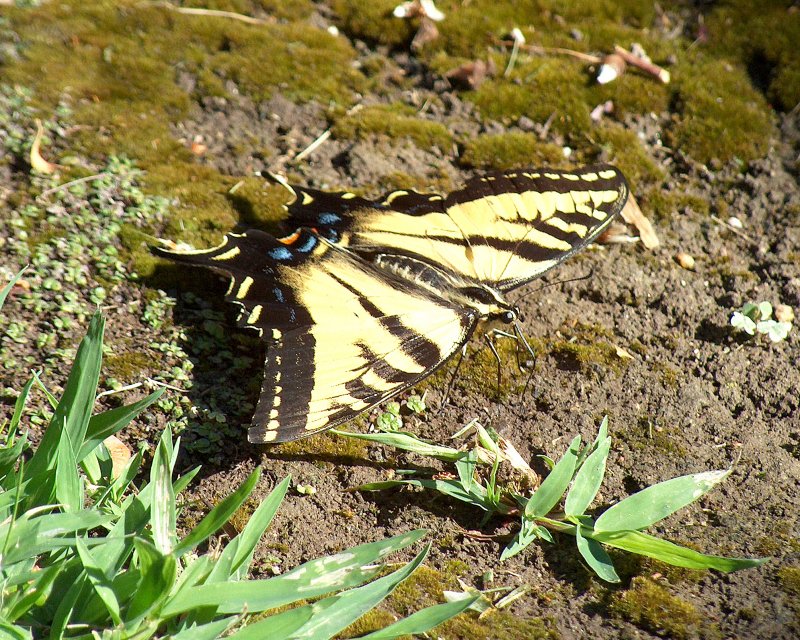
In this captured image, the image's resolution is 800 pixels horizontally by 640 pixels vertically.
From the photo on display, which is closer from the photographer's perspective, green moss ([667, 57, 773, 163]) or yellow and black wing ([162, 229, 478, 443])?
yellow and black wing ([162, 229, 478, 443])

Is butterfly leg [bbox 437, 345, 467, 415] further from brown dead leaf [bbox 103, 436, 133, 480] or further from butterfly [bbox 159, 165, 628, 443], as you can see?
brown dead leaf [bbox 103, 436, 133, 480]

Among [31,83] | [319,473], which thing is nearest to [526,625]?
[319,473]

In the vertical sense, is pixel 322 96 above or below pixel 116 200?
above

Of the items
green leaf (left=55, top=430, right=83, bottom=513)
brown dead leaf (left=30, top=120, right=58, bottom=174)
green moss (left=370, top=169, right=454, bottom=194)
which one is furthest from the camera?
green moss (left=370, top=169, right=454, bottom=194)

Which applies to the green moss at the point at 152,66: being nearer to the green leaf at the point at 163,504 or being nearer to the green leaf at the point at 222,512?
the green leaf at the point at 163,504

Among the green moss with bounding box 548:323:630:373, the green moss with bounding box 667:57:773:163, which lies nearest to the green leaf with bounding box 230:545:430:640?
the green moss with bounding box 548:323:630:373

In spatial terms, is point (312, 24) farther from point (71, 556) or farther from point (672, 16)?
point (71, 556)
